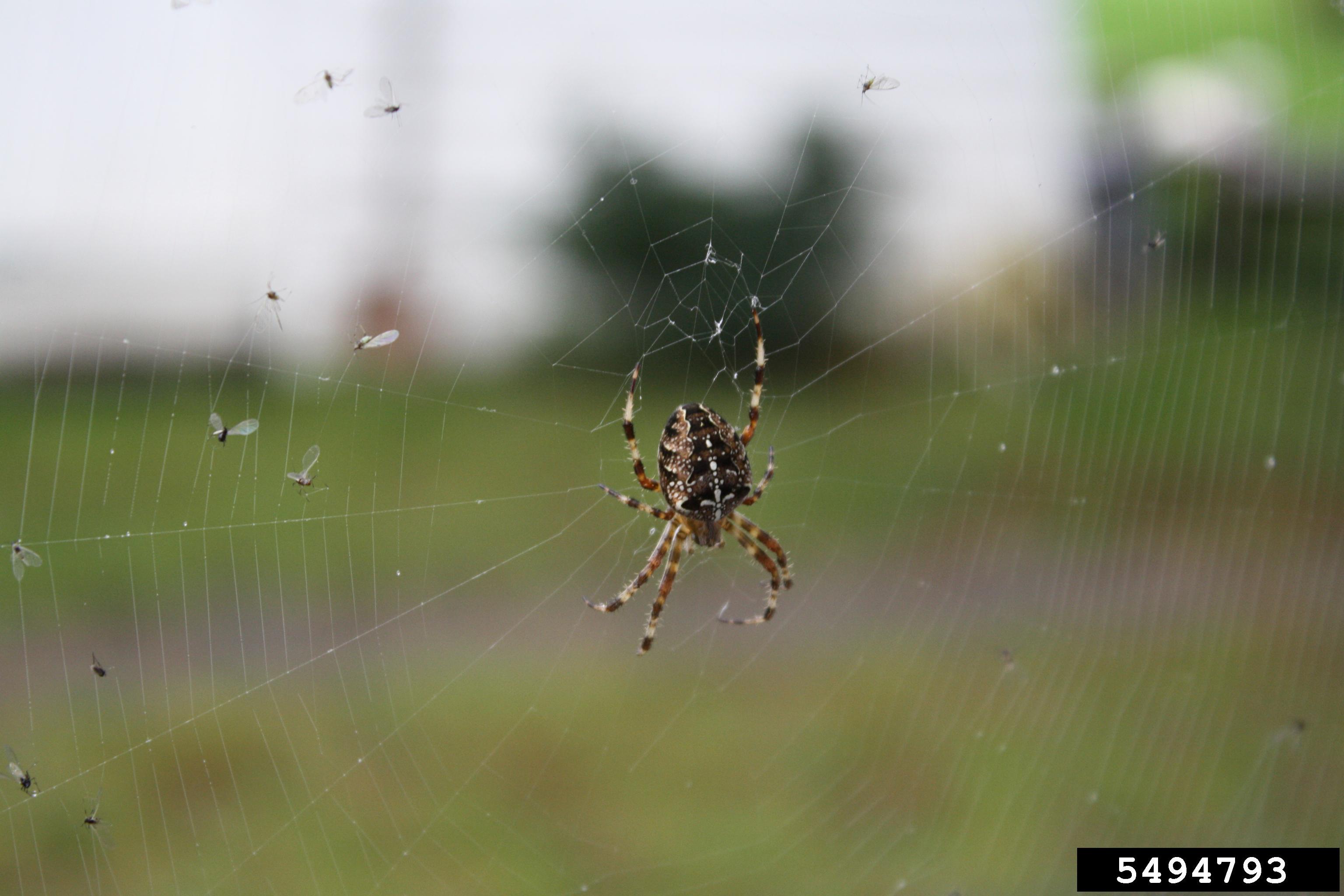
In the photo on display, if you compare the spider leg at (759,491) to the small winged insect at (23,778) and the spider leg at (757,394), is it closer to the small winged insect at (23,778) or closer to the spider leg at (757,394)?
the spider leg at (757,394)

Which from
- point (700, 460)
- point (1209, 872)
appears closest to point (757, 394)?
point (700, 460)

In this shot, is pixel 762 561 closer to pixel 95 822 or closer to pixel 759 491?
pixel 759 491

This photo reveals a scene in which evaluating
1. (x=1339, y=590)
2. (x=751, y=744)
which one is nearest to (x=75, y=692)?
A: (x=751, y=744)

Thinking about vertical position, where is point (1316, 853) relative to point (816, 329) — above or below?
below

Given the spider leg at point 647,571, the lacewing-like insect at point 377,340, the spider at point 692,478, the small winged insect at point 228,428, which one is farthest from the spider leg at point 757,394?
the small winged insect at point 228,428

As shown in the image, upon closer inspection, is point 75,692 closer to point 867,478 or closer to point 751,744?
point 751,744
